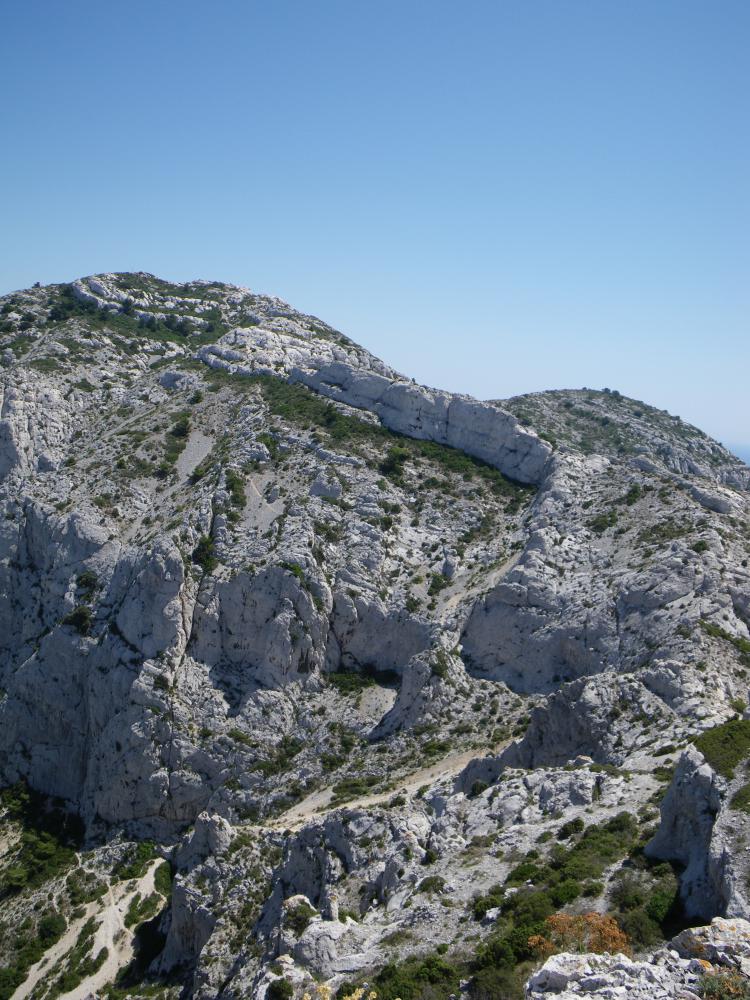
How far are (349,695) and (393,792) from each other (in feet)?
39.0

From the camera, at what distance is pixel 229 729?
179ft

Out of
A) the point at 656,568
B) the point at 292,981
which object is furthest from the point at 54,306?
the point at 292,981

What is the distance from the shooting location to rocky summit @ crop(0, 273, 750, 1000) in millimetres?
26594

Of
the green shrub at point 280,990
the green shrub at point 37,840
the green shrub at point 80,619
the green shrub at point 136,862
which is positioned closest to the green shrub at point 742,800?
the green shrub at point 280,990

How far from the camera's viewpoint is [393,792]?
46094 millimetres

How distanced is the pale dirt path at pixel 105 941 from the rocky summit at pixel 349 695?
7.7 inches

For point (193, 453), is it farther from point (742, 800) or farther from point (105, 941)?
point (742, 800)

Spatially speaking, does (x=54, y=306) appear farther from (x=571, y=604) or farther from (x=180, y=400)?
(x=571, y=604)

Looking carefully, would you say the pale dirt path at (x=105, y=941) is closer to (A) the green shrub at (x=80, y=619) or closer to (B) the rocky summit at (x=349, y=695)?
(B) the rocky summit at (x=349, y=695)

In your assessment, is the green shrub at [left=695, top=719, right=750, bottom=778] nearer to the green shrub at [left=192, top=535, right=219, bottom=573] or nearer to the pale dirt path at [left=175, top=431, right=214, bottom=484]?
the green shrub at [left=192, top=535, right=219, bottom=573]

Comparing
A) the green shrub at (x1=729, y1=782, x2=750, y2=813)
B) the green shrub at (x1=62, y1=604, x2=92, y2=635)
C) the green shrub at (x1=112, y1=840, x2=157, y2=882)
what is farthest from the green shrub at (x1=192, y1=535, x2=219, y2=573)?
the green shrub at (x1=729, y1=782, x2=750, y2=813)

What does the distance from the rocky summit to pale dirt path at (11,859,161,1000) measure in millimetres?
194

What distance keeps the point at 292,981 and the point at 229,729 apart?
94.8 feet

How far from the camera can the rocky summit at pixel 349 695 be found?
87.2 ft
